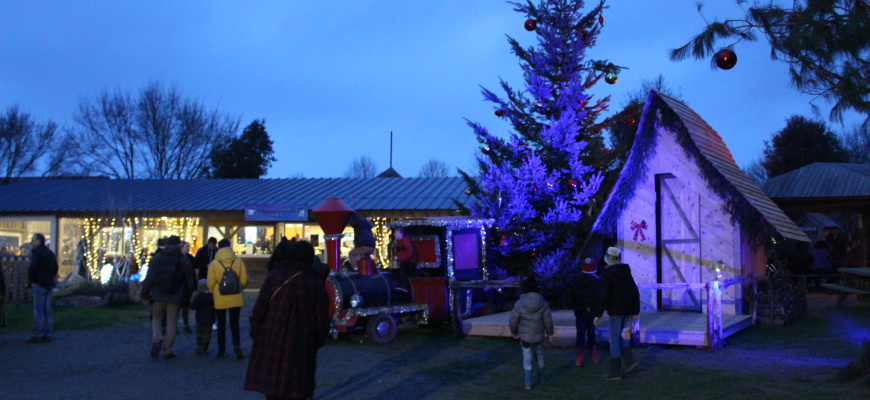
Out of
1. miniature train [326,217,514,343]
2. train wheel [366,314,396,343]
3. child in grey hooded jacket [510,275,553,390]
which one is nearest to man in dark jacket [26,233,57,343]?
miniature train [326,217,514,343]

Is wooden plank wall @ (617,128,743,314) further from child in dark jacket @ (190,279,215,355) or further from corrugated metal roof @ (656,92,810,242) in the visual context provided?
child in dark jacket @ (190,279,215,355)

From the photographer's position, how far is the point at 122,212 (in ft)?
71.7

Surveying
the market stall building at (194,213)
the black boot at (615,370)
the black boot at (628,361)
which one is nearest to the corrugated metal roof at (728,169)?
the black boot at (628,361)

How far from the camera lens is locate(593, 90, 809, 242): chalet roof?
37.4 ft

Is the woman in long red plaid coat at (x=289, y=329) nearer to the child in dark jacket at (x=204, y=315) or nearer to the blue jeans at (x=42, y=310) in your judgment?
the child in dark jacket at (x=204, y=315)

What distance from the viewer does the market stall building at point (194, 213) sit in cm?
2284

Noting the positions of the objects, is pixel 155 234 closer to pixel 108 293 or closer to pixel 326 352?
pixel 108 293

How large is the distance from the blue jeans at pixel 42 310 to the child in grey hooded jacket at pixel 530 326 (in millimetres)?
7593

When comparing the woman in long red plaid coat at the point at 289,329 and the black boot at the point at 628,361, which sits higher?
the woman in long red plaid coat at the point at 289,329

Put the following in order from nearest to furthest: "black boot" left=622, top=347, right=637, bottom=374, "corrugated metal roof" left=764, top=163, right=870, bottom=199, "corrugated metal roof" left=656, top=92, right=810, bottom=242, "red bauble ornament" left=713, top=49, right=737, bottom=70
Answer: "red bauble ornament" left=713, top=49, right=737, bottom=70, "black boot" left=622, top=347, right=637, bottom=374, "corrugated metal roof" left=656, top=92, right=810, bottom=242, "corrugated metal roof" left=764, top=163, right=870, bottom=199

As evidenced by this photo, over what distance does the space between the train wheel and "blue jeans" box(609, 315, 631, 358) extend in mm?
4316

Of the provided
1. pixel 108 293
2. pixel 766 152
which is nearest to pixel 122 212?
pixel 108 293

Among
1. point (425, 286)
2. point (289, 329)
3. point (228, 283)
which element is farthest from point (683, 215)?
point (289, 329)

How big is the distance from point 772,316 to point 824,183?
829 centimetres
